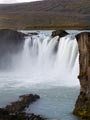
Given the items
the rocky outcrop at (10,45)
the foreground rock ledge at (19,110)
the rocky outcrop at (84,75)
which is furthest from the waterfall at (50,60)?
the rocky outcrop at (84,75)

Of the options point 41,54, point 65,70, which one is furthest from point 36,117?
point 41,54

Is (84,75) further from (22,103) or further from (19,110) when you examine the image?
(22,103)

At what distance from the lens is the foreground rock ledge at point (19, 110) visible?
18016 mm

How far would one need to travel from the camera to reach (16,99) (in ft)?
77.8

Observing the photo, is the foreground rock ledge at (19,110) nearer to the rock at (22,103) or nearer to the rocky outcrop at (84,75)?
the rock at (22,103)

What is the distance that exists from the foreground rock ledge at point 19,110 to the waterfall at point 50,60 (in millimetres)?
6717

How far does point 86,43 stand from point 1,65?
2253cm

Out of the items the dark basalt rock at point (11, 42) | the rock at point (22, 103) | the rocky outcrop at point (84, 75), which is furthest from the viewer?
the dark basalt rock at point (11, 42)

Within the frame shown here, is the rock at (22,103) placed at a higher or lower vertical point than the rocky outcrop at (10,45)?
lower

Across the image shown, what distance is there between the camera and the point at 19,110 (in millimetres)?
20344

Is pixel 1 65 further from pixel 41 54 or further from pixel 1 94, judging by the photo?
pixel 1 94

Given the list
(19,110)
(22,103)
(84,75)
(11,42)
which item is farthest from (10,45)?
(84,75)

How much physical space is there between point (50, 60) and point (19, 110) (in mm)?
19239

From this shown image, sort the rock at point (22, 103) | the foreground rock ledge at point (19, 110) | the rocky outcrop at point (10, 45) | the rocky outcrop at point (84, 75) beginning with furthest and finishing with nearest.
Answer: the rocky outcrop at point (10, 45) → the rock at point (22, 103) → the rocky outcrop at point (84, 75) → the foreground rock ledge at point (19, 110)
